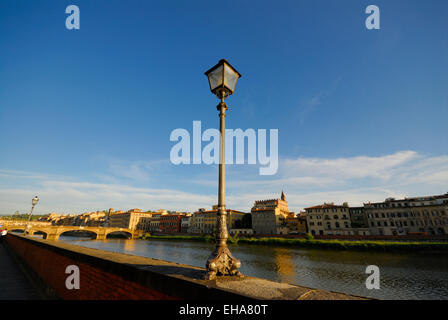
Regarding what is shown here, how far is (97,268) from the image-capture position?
4.38 metres

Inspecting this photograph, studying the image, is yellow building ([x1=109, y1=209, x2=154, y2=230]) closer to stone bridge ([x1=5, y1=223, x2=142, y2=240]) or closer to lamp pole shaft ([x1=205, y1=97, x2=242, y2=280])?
stone bridge ([x1=5, y1=223, x2=142, y2=240])

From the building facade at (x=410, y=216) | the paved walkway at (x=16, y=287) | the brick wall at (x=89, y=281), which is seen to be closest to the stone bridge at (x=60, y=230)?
the paved walkway at (x=16, y=287)

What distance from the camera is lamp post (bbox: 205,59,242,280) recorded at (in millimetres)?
3377

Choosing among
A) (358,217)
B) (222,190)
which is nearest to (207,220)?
(358,217)

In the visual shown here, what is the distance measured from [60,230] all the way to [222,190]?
75.3 meters

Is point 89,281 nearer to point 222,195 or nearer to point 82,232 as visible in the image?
point 222,195

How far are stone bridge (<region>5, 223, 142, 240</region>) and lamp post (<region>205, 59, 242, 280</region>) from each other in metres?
46.3

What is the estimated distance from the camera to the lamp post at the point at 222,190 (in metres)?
3.38

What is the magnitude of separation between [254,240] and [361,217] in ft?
102

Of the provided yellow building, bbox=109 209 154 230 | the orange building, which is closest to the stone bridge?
the orange building

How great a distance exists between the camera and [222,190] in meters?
4.21
